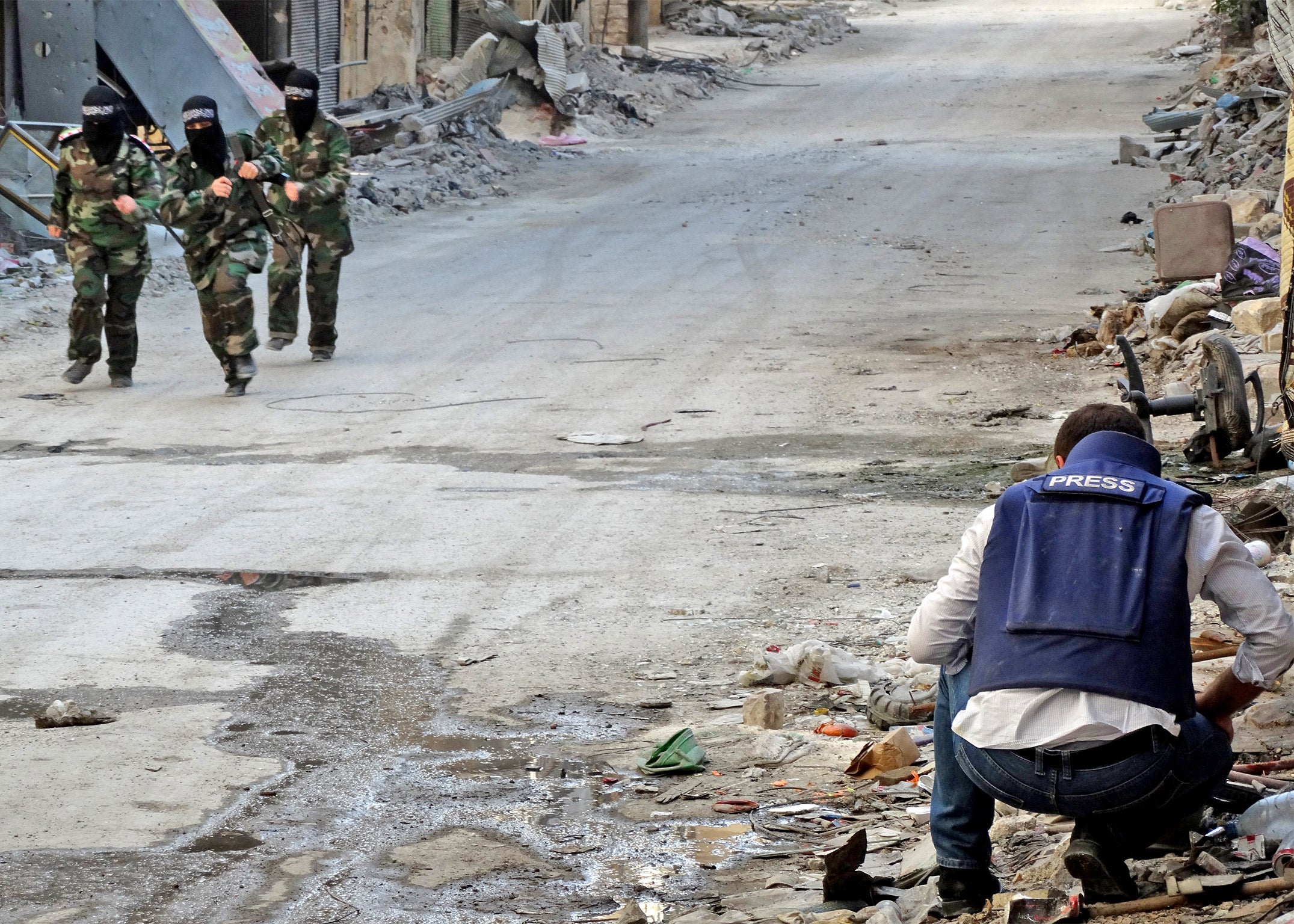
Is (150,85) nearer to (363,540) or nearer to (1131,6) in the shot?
(363,540)

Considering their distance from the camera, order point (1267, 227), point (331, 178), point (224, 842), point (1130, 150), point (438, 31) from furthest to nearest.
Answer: point (438, 31)
point (1130, 150)
point (1267, 227)
point (331, 178)
point (224, 842)

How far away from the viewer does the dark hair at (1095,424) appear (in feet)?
10.7

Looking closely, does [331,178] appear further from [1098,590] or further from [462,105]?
[462,105]

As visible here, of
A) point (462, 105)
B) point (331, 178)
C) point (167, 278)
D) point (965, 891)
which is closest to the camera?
point (965, 891)

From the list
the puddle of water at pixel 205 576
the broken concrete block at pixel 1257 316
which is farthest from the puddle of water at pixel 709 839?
the broken concrete block at pixel 1257 316

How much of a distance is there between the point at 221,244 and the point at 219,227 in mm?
114

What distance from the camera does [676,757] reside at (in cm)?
477

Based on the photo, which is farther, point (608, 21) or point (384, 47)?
point (608, 21)

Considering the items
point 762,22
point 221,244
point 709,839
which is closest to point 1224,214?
point 221,244

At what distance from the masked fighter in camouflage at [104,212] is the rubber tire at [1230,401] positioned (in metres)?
6.30

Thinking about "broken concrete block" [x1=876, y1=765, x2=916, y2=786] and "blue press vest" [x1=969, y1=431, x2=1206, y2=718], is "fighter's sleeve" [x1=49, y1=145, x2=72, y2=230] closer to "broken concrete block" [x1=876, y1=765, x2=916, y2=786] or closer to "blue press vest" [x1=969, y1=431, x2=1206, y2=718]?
"broken concrete block" [x1=876, y1=765, x2=916, y2=786]

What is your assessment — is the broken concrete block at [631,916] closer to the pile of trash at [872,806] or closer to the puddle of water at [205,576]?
the pile of trash at [872,806]

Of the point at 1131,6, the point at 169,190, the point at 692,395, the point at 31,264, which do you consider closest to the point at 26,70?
the point at 31,264

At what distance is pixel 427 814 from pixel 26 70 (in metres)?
14.2
